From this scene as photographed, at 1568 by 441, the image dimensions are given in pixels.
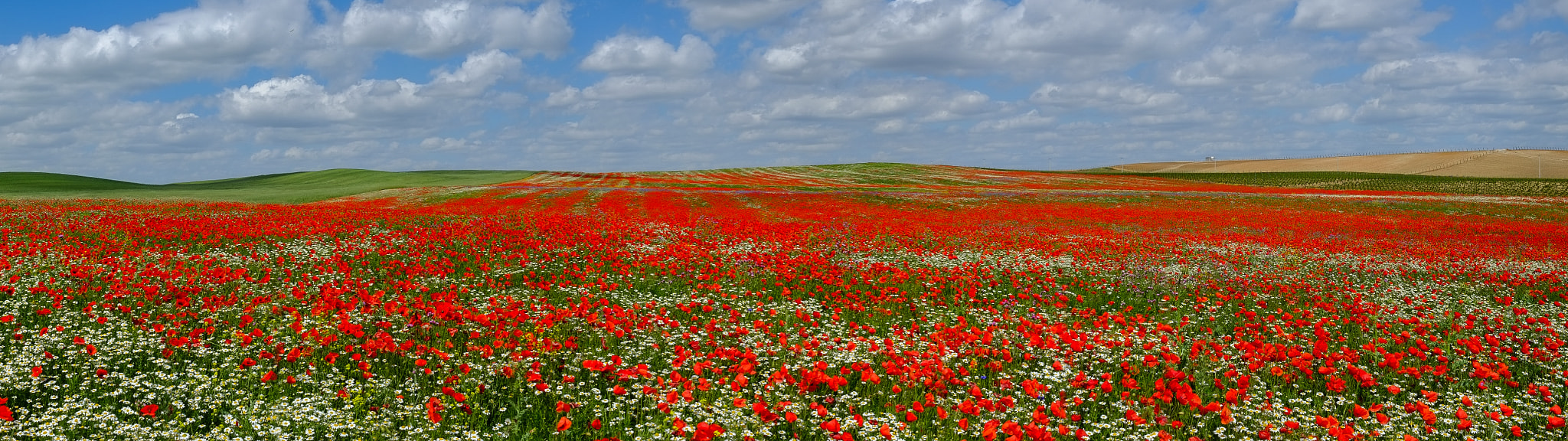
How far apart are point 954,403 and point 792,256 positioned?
29.5ft

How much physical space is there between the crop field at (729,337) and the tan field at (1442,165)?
10777 centimetres

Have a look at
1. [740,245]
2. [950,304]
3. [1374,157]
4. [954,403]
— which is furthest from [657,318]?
[1374,157]

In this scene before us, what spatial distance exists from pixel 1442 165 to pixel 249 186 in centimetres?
14792

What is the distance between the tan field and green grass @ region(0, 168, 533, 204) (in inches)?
4506

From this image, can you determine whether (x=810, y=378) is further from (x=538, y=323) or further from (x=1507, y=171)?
(x=1507, y=171)

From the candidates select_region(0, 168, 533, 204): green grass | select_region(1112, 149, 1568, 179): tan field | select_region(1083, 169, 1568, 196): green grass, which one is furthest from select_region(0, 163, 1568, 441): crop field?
select_region(1112, 149, 1568, 179): tan field

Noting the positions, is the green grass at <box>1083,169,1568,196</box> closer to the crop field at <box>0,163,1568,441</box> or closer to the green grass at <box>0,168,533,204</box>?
the crop field at <box>0,163,1568,441</box>

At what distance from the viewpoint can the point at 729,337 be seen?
869 centimetres

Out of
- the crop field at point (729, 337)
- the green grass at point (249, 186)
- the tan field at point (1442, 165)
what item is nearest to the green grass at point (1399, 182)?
the tan field at point (1442, 165)

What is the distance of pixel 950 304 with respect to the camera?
11.8 meters

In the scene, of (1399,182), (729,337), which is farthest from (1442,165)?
(729,337)

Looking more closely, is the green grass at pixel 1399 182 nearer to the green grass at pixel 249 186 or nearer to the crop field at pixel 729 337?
the crop field at pixel 729 337

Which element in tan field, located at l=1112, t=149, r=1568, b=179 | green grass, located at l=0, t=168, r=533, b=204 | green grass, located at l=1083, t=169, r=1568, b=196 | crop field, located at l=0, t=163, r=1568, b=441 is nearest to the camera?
crop field, located at l=0, t=163, r=1568, b=441

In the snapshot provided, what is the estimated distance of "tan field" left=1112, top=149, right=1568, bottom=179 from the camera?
9981 cm
